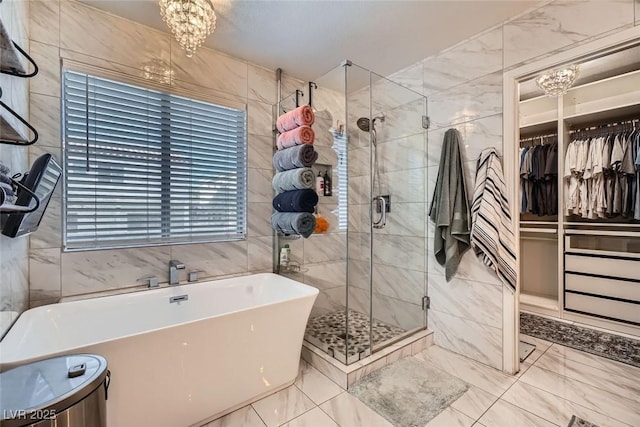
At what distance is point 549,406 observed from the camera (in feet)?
5.65

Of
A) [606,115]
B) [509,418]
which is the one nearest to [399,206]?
[509,418]

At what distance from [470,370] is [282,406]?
145 centimetres

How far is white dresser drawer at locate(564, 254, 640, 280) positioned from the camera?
2.50 m

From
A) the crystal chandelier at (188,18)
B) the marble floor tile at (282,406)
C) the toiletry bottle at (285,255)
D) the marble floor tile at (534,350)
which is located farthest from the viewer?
the toiletry bottle at (285,255)

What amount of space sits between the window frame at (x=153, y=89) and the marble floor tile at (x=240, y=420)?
1.25 m

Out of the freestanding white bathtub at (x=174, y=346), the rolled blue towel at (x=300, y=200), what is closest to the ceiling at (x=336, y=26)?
the rolled blue towel at (x=300, y=200)

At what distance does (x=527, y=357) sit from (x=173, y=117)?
3522mm

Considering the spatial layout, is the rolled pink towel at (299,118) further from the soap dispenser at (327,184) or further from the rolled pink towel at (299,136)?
the soap dispenser at (327,184)

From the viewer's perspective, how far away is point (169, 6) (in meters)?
1.52

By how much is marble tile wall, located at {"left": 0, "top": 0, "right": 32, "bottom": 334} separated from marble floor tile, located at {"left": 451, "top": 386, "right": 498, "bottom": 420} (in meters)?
2.46

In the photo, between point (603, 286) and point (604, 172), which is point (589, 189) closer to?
point (604, 172)

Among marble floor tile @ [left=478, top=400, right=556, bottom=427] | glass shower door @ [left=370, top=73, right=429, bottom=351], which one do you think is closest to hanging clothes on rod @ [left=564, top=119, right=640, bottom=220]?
glass shower door @ [left=370, top=73, right=429, bottom=351]

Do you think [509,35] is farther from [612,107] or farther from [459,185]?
[612,107]

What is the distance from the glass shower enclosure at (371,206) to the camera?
251 cm
